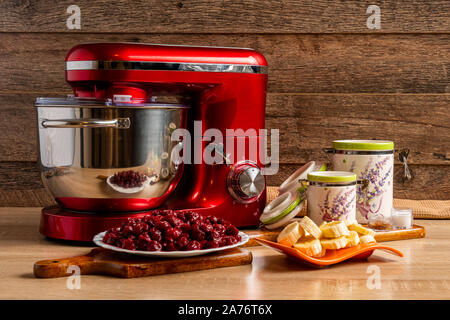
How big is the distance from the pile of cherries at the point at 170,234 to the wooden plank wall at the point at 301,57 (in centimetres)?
61

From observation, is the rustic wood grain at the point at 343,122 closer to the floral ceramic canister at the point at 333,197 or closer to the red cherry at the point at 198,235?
the floral ceramic canister at the point at 333,197

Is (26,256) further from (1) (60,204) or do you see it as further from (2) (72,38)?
(2) (72,38)

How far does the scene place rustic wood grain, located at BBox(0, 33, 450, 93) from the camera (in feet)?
4.77

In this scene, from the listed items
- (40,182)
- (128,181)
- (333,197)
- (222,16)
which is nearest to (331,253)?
(333,197)

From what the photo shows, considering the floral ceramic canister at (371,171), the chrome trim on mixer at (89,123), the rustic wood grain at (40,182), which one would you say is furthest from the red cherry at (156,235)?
the rustic wood grain at (40,182)

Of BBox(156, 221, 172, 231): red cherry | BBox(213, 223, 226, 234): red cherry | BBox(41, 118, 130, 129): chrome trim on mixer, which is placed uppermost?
BBox(41, 118, 130, 129): chrome trim on mixer

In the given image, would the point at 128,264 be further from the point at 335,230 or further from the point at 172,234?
the point at 335,230

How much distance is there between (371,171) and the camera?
3.67 ft

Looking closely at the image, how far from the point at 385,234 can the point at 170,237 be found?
45 centimetres

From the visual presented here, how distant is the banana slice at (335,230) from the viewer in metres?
0.93

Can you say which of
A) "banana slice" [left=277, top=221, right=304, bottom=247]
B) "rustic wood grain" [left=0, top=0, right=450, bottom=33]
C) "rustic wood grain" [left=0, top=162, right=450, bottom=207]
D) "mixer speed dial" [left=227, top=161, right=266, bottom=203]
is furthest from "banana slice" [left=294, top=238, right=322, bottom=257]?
"rustic wood grain" [left=0, top=0, right=450, bottom=33]

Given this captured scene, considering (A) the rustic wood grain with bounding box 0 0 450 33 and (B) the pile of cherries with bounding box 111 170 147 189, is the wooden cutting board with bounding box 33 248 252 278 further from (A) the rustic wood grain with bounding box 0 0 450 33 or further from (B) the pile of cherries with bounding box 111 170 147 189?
(A) the rustic wood grain with bounding box 0 0 450 33

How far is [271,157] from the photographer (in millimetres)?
1500

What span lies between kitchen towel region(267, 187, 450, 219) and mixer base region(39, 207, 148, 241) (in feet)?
1.27
